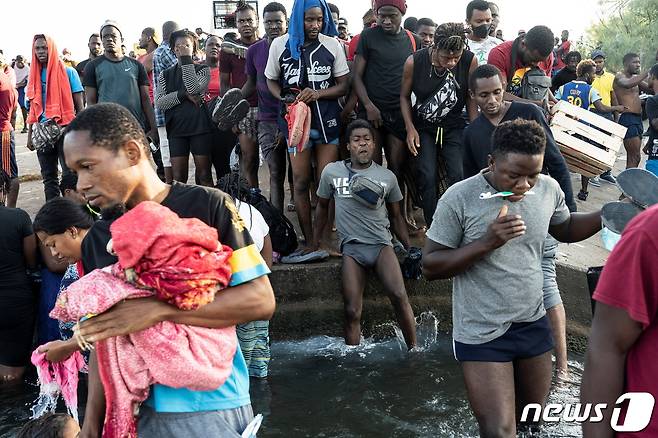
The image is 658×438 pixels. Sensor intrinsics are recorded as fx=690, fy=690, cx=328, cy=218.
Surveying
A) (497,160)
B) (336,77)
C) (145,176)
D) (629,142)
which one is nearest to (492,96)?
(497,160)

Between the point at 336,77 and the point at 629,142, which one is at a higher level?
the point at 336,77

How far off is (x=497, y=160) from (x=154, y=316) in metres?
2.00

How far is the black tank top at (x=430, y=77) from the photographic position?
602cm

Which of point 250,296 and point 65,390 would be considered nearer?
point 250,296

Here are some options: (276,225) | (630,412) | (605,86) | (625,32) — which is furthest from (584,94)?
(625,32)

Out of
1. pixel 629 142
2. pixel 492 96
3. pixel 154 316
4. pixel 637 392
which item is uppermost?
pixel 492 96

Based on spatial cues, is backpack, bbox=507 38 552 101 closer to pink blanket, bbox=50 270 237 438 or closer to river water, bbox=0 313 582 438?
river water, bbox=0 313 582 438

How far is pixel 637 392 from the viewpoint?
1813mm

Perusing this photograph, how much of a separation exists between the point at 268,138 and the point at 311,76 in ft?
3.07

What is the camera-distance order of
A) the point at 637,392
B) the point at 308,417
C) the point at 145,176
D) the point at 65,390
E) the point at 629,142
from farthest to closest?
1. the point at 629,142
2. the point at 308,417
3. the point at 65,390
4. the point at 145,176
5. the point at 637,392

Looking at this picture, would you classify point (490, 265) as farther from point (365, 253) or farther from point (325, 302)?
point (325, 302)

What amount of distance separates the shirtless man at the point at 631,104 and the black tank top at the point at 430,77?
5.13 metres

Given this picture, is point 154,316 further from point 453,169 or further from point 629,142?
point 629,142

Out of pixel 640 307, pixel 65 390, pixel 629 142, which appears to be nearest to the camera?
pixel 640 307
